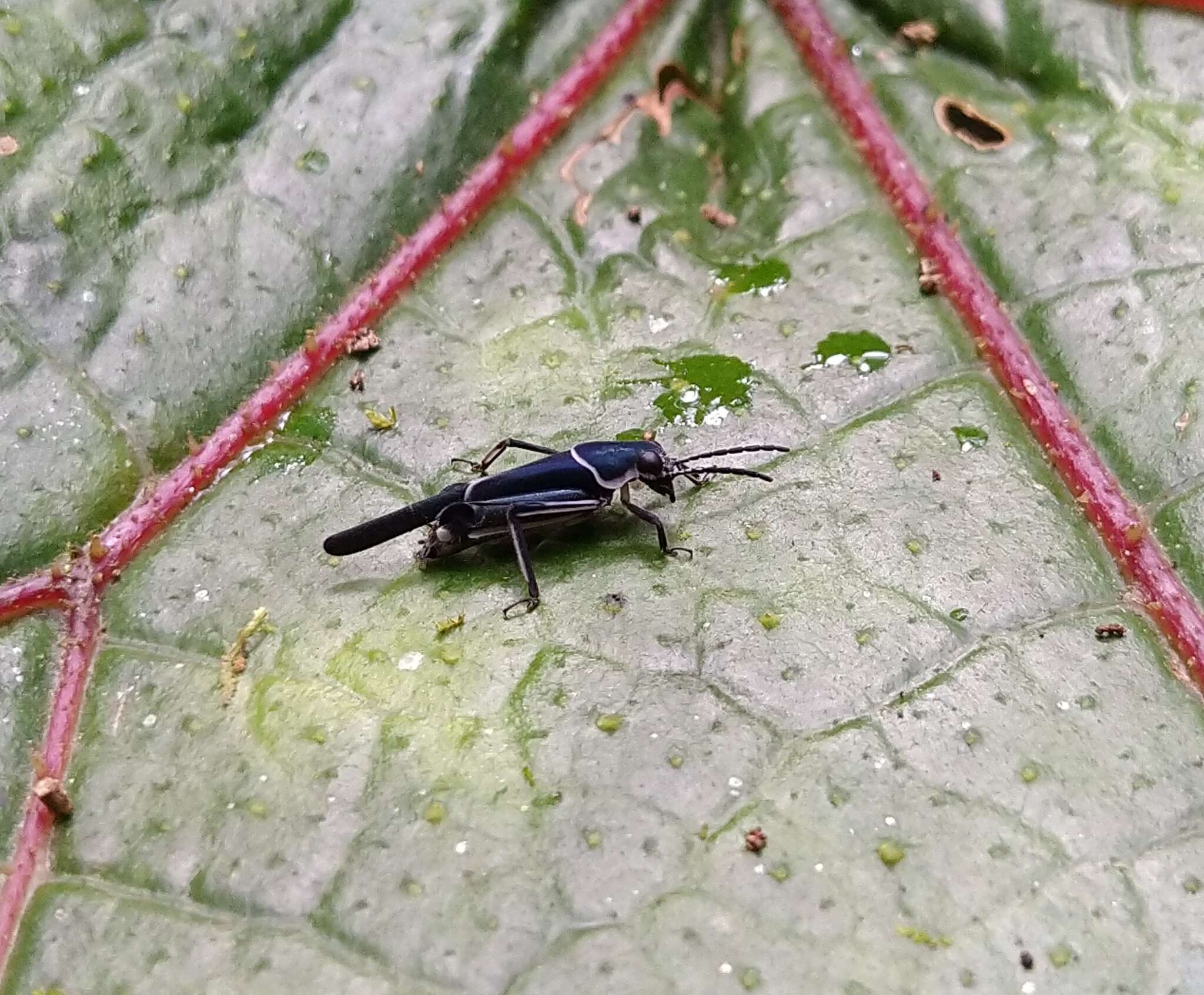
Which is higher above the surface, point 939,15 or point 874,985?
point 939,15

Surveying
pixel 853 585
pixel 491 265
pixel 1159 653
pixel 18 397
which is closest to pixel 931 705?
pixel 853 585

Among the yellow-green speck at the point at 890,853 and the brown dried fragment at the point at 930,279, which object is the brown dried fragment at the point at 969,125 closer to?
the brown dried fragment at the point at 930,279

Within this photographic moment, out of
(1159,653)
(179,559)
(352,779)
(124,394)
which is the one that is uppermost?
(124,394)

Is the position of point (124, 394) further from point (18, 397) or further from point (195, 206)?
point (195, 206)

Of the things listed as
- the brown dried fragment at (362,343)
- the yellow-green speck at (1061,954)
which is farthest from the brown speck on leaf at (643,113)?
the yellow-green speck at (1061,954)

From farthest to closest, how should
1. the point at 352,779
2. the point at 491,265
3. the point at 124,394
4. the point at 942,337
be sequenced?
the point at 491,265
the point at 942,337
the point at 124,394
the point at 352,779

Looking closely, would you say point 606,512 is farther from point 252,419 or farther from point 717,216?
point 717,216
